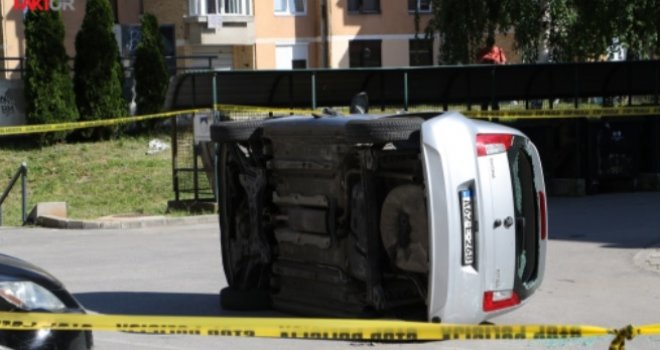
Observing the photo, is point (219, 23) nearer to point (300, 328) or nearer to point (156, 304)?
point (156, 304)

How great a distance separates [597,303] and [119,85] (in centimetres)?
2036

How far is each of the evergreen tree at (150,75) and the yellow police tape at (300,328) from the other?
78.5 ft

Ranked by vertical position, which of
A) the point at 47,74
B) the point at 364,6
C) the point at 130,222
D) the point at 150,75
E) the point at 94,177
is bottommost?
the point at 94,177

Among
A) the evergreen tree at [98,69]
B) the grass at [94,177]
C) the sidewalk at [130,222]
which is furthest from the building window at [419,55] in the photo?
the sidewalk at [130,222]

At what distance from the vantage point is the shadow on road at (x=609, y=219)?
15508 mm

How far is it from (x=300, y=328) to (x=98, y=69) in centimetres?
2420

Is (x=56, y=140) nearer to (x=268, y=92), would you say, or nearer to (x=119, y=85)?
(x=119, y=85)

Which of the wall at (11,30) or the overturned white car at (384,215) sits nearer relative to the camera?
the overturned white car at (384,215)

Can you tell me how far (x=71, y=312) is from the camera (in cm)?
736

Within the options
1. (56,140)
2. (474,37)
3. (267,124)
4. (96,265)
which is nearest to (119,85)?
(56,140)

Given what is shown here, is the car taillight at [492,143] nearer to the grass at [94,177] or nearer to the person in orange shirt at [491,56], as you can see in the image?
the grass at [94,177]

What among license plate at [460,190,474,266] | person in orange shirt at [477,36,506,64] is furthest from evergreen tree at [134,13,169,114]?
license plate at [460,190,474,266]

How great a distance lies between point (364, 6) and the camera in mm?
49500

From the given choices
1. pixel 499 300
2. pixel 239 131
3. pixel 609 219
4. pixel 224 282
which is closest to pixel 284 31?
pixel 609 219
